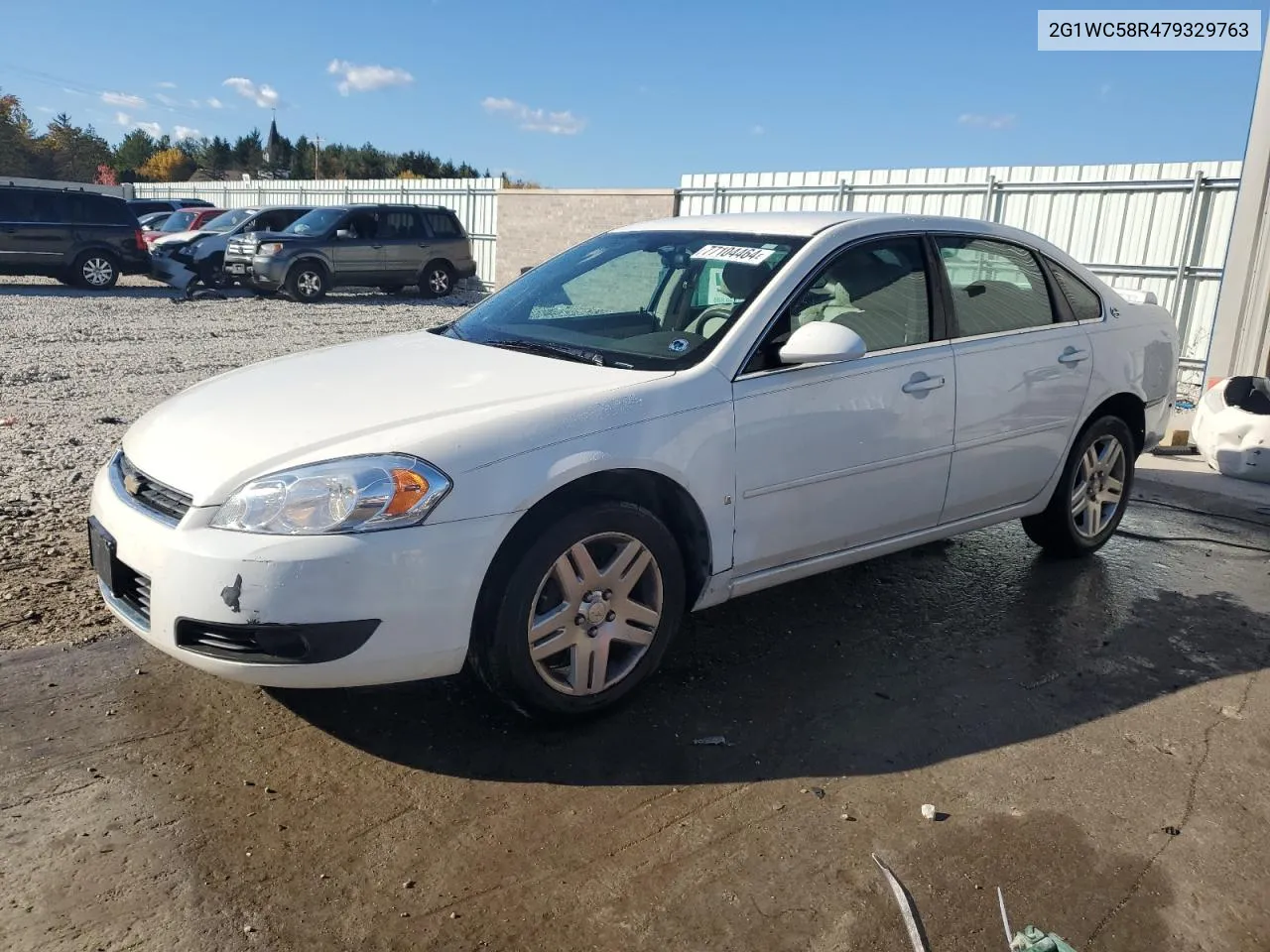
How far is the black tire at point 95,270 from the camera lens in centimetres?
1845

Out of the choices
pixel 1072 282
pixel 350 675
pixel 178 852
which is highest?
pixel 1072 282

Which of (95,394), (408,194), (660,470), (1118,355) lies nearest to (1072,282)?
(1118,355)

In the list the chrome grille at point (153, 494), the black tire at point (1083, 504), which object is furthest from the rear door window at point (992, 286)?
the chrome grille at point (153, 494)

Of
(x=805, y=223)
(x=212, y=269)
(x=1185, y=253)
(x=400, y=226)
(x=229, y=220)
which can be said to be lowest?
(x=212, y=269)

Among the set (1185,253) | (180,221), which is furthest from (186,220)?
(1185,253)

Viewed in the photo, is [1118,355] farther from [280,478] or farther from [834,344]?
[280,478]

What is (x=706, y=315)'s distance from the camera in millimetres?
3904

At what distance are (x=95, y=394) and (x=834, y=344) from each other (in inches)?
289

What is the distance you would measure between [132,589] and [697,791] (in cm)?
181

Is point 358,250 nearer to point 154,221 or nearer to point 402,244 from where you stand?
point 402,244

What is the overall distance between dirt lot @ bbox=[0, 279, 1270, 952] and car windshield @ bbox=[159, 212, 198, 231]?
70.8 feet

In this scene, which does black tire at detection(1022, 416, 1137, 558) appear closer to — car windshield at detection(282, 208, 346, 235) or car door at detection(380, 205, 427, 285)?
car windshield at detection(282, 208, 346, 235)

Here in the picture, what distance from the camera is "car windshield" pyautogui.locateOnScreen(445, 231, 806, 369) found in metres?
3.81

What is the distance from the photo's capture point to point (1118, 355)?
16.8 ft
